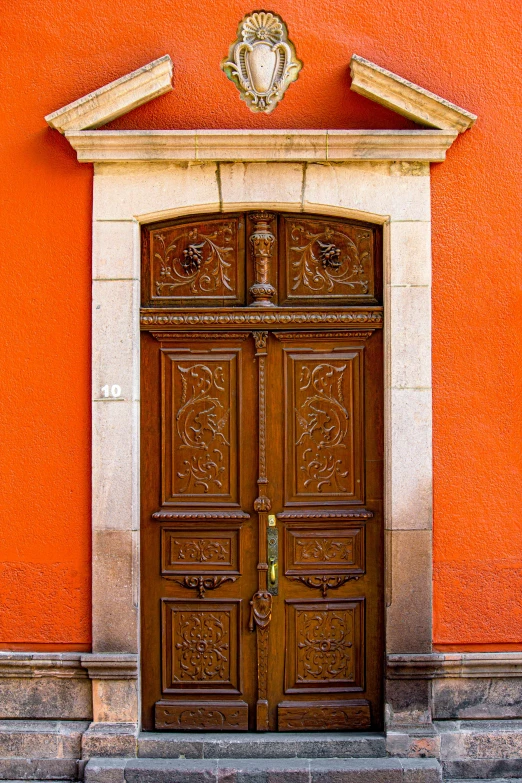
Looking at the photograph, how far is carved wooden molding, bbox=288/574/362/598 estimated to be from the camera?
5.10 metres

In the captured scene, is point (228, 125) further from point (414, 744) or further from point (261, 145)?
point (414, 744)

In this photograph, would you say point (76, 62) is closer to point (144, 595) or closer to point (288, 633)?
point (144, 595)

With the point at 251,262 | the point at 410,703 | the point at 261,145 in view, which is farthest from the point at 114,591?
the point at 261,145

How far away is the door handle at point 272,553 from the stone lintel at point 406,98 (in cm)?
264

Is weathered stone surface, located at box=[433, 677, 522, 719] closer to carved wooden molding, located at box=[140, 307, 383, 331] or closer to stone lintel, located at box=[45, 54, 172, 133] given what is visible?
carved wooden molding, located at box=[140, 307, 383, 331]

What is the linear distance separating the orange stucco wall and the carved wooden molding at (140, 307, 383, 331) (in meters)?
0.45

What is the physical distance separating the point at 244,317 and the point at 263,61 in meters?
1.58

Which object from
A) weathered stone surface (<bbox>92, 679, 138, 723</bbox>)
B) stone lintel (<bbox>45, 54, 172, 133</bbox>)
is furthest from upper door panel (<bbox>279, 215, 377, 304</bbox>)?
weathered stone surface (<bbox>92, 679, 138, 723</bbox>)

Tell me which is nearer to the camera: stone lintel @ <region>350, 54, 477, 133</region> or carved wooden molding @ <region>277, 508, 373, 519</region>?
stone lintel @ <region>350, 54, 477, 133</region>

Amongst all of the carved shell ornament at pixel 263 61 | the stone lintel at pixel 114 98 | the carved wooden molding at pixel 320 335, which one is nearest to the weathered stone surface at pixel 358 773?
the carved wooden molding at pixel 320 335

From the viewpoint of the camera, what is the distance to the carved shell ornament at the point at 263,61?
498 cm

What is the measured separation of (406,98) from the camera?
4.88m

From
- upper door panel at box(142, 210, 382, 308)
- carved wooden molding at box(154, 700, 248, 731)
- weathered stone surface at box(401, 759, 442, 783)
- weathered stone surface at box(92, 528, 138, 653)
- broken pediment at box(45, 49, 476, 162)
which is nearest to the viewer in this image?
weathered stone surface at box(401, 759, 442, 783)

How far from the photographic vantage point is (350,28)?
197 inches
